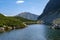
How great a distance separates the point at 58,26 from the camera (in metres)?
124

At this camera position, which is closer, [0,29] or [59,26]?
[0,29]

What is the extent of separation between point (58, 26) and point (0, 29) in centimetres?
3695

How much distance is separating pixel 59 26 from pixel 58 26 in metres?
0.83

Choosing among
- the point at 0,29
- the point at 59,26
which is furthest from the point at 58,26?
the point at 0,29

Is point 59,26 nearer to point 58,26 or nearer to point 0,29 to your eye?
point 58,26

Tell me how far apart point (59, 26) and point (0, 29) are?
37.3m

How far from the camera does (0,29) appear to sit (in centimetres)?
11281

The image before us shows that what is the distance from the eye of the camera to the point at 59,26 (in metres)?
123

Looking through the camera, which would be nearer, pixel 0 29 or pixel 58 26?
pixel 0 29
